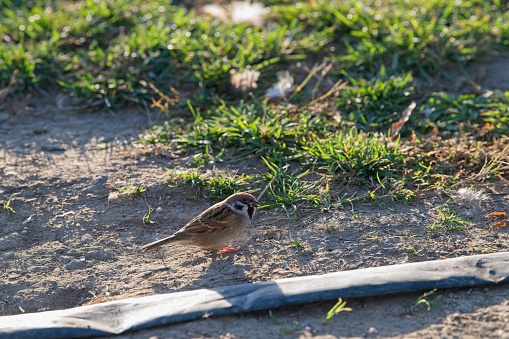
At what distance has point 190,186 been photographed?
5.61 metres

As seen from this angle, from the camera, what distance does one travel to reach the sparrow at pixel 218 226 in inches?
189

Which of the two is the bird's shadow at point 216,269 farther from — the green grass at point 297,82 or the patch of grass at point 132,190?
the patch of grass at point 132,190

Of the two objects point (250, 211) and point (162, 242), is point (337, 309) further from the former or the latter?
point (162, 242)

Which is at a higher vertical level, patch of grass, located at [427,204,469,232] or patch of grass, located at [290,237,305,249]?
patch of grass, located at [427,204,469,232]

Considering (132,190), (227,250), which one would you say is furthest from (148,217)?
(227,250)

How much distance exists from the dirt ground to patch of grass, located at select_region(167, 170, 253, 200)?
0.10 metres

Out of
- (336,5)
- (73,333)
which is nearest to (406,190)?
(73,333)

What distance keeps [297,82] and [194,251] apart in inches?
106

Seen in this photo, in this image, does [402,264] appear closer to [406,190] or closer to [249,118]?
[406,190]

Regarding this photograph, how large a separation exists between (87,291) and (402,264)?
1815 mm

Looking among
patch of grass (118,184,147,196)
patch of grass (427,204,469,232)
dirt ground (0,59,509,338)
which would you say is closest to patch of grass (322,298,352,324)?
dirt ground (0,59,509,338)

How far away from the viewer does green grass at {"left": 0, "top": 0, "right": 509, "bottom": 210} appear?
5.70m

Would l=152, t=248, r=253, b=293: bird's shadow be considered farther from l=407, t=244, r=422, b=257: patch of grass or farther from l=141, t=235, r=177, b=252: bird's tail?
l=407, t=244, r=422, b=257: patch of grass

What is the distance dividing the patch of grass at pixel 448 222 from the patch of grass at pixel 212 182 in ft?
4.47
